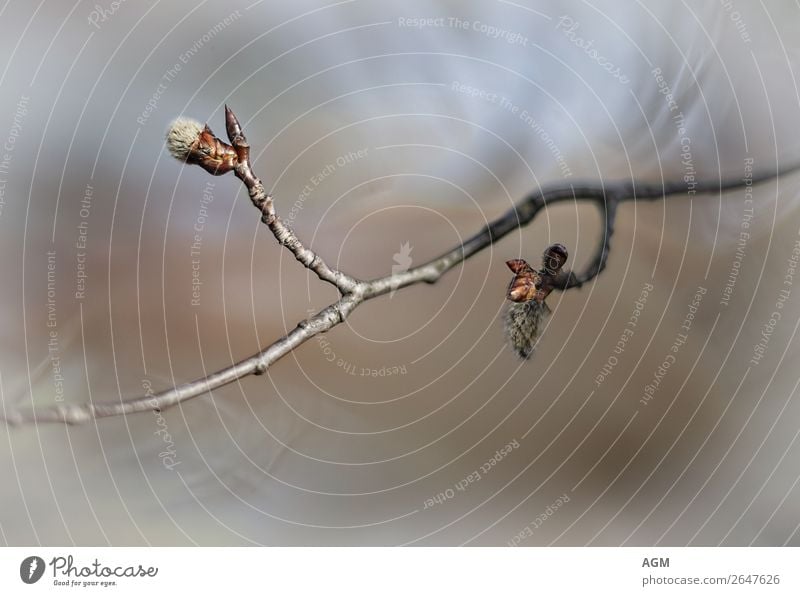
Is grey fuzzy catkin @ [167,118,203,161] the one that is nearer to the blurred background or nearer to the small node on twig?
the blurred background

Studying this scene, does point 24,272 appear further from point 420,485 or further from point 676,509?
point 676,509

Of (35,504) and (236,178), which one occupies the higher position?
(236,178)

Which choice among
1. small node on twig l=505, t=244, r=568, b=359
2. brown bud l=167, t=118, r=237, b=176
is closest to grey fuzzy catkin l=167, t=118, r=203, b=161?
brown bud l=167, t=118, r=237, b=176

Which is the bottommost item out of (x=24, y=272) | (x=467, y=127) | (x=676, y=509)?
(x=676, y=509)

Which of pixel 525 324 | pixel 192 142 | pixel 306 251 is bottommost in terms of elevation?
pixel 525 324

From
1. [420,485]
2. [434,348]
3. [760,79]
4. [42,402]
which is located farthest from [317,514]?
[760,79]

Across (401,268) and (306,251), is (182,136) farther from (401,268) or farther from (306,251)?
(401,268)

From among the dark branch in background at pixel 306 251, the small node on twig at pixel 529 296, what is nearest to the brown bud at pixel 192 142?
the dark branch in background at pixel 306 251

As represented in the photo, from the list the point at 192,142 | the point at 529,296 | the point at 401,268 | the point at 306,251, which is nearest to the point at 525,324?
the point at 529,296
